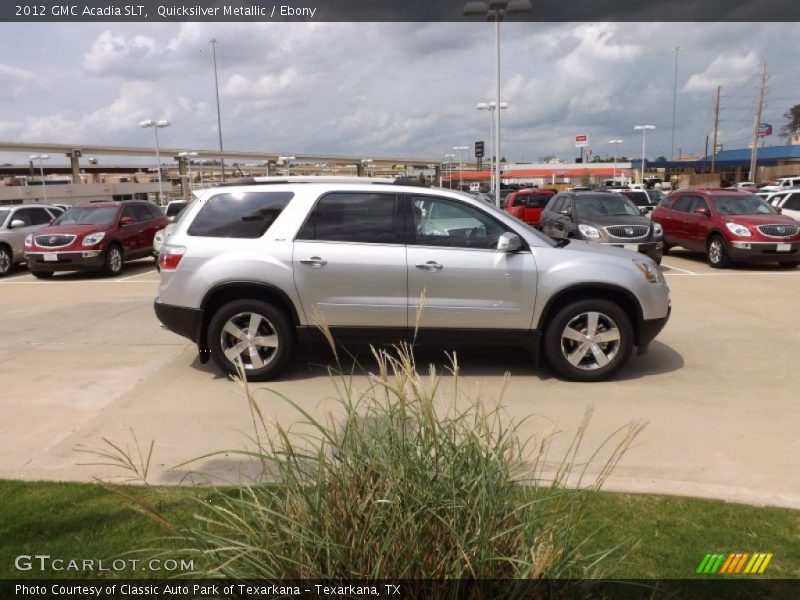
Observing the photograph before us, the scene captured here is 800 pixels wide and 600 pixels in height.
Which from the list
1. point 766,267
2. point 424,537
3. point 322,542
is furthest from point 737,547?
point 766,267

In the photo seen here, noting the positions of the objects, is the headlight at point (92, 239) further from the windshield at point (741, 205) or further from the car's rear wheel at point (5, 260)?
the windshield at point (741, 205)

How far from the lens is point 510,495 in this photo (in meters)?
2.37

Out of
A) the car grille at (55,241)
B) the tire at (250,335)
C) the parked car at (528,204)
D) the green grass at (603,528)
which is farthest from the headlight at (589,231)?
the car grille at (55,241)

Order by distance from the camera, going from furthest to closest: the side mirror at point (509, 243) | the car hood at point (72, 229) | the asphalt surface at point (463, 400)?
1. the car hood at point (72, 229)
2. the side mirror at point (509, 243)
3. the asphalt surface at point (463, 400)

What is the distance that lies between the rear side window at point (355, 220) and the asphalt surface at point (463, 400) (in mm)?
1331

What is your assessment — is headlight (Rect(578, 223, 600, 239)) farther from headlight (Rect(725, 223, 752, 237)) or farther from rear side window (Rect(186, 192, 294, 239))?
rear side window (Rect(186, 192, 294, 239))

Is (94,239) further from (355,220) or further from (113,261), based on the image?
(355,220)

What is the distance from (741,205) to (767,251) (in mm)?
1876

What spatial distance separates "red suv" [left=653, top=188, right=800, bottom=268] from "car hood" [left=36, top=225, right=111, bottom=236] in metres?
13.7

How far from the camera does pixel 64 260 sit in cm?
1438

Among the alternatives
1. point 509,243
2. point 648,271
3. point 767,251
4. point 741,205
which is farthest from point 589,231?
point 509,243

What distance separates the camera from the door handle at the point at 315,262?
6.11m

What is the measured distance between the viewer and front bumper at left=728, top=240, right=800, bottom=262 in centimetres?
1364

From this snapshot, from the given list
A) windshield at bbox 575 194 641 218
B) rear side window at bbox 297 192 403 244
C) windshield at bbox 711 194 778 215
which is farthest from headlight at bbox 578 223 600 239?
rear side window at bbox 297 192 403 244
